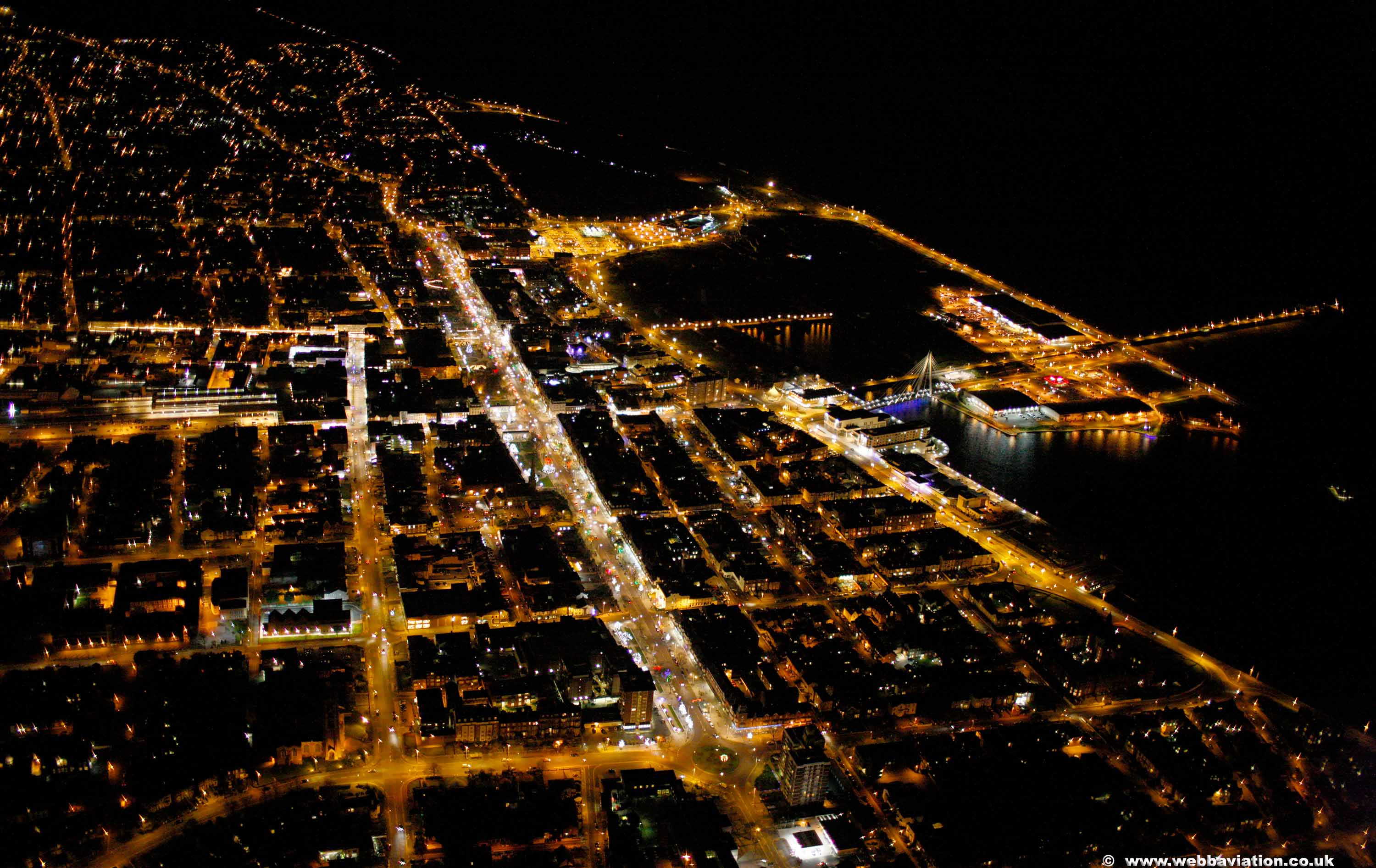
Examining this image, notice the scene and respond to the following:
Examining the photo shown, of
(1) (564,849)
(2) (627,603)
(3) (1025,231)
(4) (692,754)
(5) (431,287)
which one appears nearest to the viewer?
(1) (564,849)

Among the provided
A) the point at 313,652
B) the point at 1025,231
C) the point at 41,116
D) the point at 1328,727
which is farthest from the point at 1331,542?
the point at 41,116

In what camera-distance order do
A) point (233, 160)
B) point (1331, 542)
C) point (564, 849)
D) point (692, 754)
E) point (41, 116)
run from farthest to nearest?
point (41, 116), point (233, 160), point (1331, 542), point (692, 754), point (564, 849)

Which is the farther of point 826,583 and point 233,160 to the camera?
point 233,160

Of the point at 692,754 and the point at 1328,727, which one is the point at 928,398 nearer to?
the point at 1328,727

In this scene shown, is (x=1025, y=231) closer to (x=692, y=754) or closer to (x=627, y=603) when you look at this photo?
(x=627, y=603)

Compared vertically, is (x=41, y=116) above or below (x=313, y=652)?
above

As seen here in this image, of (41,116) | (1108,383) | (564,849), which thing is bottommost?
(564,849)
